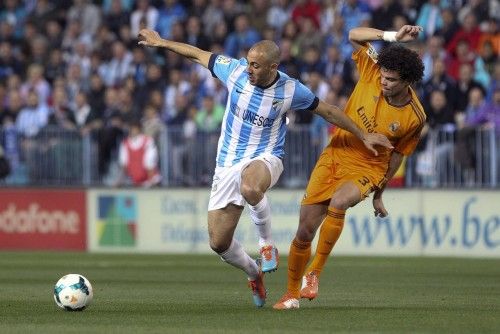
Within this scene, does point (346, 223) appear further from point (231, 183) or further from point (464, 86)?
point (231, 183)

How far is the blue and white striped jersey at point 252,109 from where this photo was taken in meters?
11.8

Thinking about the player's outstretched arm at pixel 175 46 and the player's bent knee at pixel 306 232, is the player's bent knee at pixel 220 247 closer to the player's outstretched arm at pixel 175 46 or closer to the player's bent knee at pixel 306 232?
the player's bent knee at pixel 306 232

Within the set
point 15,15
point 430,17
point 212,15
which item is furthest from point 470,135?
point 15,15

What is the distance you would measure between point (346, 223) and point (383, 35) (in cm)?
1011

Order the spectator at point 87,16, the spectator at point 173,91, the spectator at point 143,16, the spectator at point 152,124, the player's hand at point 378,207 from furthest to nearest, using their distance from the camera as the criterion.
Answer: the spectator at point 87,16 < the spectator at point 143,16 < the spectator at point 173,91 < the spectator at point 152,124 < the player's hand at point 378,207

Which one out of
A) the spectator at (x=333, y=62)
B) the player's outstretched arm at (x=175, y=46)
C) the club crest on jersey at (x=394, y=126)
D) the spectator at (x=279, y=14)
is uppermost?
the spectator at (x=279, y=14)

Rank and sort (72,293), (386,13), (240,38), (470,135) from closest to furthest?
1. (72,293)
2. (470,135)
3. (386,13)
4. (240,38)

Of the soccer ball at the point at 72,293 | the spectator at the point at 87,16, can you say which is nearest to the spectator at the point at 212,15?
the spectator at the point at 87,16

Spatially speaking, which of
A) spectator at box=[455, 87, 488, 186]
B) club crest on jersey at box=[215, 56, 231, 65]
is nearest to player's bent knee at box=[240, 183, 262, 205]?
club crest on jersey at box=[215, 56, 231, 65]

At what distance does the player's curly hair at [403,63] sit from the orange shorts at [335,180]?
944 mm

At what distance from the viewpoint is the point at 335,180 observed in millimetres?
Result: 11992

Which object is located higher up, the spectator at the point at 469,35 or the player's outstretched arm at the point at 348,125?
the spectator at the point at 469,35

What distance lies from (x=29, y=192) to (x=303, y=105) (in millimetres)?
12602

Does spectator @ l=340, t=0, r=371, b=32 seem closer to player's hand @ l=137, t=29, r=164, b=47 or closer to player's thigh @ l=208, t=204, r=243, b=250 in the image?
player's hand @ l=137, t=29, r=164, b=47
